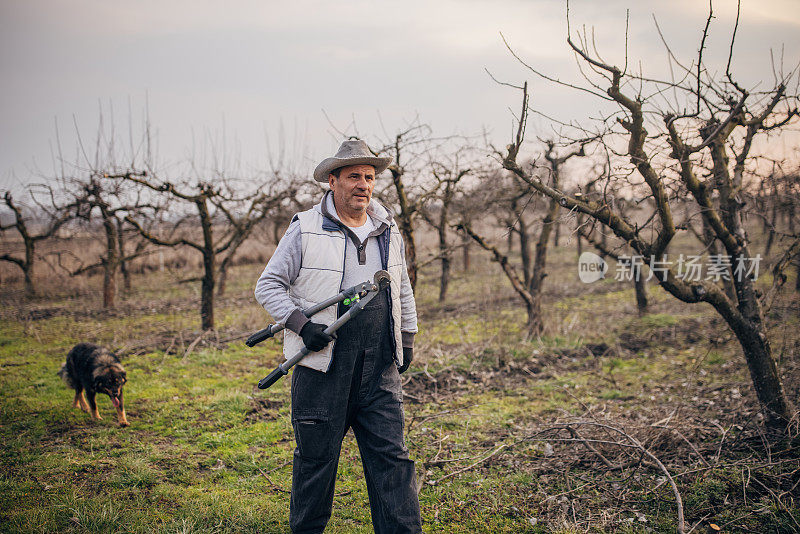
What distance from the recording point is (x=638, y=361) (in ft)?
25.3

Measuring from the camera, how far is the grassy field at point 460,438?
135 inches

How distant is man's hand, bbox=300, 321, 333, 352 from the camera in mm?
2598

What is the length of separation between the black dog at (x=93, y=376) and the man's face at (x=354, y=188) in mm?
3732

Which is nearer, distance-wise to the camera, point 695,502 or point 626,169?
point 695,502

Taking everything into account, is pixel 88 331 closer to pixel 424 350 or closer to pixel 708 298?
pixel 424 350

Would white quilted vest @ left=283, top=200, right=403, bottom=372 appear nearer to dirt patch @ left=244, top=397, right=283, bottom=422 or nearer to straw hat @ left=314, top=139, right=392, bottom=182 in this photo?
straw hat @ left=314, top=139, right=392, bottom=182

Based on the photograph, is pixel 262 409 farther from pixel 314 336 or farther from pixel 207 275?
pixel 207 275

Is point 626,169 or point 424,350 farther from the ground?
point 626,169

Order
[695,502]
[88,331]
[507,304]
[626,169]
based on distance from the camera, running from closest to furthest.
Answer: [695,502] < [626,169] < [88,331] < [507,304]

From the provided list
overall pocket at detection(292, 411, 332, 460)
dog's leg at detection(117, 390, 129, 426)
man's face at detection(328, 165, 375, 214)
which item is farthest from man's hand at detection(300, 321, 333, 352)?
dog's leg at detection(117, 390, 129, 426)

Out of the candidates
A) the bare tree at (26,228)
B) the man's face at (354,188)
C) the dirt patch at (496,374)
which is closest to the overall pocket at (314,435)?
the man's face at (354,188)

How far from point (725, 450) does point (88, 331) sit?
1078cm

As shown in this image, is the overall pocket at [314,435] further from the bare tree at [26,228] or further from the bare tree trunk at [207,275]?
the bare tree at [26,228]

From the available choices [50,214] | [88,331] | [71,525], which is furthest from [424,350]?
[50,214]
